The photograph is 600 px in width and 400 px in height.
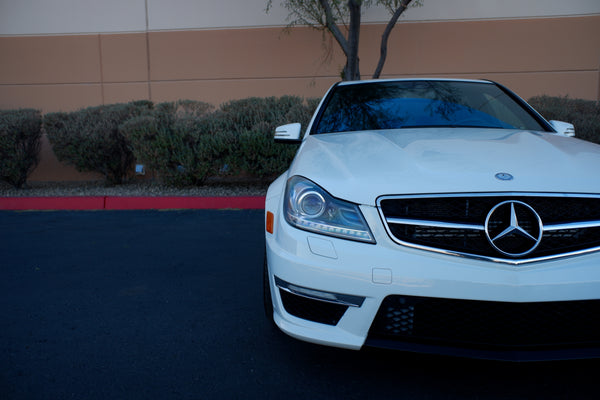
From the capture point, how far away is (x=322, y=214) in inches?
78.9

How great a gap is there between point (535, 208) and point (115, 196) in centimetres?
582

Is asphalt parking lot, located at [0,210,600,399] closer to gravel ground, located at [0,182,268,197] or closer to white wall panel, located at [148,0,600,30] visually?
gravel ground, located at [0,182,268,197]

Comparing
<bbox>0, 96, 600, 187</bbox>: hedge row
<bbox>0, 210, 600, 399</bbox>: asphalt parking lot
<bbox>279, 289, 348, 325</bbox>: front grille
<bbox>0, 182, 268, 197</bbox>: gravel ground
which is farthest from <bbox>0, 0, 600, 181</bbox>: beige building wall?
<bbox>279, 289, 348, 325</bbox>: front grille

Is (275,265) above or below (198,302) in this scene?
above

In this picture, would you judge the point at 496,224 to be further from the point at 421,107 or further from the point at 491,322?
the point at 421,107

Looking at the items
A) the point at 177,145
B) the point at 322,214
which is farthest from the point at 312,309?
the point at 177,145

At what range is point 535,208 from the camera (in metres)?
1.89

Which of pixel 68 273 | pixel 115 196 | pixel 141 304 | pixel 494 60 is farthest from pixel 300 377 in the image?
pixel 494 60

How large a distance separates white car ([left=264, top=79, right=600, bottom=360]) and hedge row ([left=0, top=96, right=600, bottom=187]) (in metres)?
4.80

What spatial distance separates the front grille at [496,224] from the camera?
184 centimetres

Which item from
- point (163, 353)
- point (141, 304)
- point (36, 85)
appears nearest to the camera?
point (163, 353)

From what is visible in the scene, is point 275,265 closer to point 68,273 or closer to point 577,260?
point 577,260

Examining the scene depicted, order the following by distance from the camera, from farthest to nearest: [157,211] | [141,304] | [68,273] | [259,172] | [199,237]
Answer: [259,172] → [157,211] → [199,237] → [68,273] → [141,304]

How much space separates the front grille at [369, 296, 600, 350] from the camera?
1.79 meters
